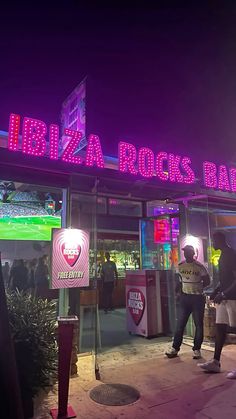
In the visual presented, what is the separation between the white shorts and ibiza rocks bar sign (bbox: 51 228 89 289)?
228 centimetres

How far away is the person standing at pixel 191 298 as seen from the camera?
568 cm

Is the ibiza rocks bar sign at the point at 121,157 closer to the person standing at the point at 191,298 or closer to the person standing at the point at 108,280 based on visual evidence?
the person standing at the point at 191,298

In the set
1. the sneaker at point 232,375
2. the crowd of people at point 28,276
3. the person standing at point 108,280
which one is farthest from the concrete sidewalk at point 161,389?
the person standing at point 108,280

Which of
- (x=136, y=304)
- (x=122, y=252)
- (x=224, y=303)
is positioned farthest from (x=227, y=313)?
(x=122, y=252)

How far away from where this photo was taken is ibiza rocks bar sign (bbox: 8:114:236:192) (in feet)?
20.2

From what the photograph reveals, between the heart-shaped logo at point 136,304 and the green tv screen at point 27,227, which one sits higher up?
the green tv screen at point 27,227

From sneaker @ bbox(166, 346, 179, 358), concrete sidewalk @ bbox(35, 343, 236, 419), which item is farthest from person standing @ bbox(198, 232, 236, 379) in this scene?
sneaker @ bbox(166, 346, 179, 358)

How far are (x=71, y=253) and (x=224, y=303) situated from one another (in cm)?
254

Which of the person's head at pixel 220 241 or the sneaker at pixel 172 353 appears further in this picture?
the sneaker at pixel 172 353

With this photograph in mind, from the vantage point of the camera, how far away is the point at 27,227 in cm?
905

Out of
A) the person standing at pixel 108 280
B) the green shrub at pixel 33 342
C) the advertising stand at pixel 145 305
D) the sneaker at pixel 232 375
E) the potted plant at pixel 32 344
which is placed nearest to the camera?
the potted plant at pixel 32 344

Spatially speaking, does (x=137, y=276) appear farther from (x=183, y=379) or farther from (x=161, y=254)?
(x=183, y=379)

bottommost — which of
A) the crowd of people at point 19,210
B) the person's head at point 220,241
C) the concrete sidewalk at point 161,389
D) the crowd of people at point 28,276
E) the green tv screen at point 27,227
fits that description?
the concrete sidewalk at point 161,389

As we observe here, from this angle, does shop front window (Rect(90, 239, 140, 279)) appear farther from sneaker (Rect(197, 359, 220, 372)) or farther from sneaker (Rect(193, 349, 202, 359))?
sneaker (Rect(197, 359, 220, 372))
